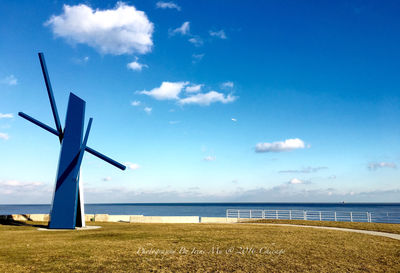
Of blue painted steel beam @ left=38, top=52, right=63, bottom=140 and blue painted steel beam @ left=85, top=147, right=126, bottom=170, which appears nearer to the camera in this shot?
blue painted steel beam @ left=38, top=52, right=63, bottom=140

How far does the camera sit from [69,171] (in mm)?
17750

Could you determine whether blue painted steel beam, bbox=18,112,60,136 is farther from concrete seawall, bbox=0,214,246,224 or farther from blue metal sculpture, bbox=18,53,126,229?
concrete seawall, bbox=0,214,246,224

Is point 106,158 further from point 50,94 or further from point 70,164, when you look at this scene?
point 50,94

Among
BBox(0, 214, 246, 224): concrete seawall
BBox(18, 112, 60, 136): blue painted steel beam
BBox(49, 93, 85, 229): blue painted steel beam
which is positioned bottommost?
BBox(0, 214, 246, 224): concrete seawall

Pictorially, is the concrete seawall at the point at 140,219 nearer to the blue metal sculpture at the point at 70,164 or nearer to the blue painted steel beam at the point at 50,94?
the blue metal sculpture at the point at 70,164

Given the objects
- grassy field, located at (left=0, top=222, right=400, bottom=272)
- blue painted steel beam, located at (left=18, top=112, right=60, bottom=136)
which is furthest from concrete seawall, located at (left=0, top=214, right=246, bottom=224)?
grassy field, located at (left=0, top=222, right=400, bottom=272)

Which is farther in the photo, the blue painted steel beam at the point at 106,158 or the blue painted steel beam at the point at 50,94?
the blue painted steel beam at the point at 106,158

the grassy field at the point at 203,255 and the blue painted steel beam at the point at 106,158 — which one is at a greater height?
the blue painted steel beam at the point at 106,158

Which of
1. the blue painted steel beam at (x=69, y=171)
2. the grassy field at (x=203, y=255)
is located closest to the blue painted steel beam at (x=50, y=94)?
the blue painted steel beam at (x=69, y=171)

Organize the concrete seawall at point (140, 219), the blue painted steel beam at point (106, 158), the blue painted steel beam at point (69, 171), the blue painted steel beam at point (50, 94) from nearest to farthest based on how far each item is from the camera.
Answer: the blue painted steel beam at point (69, 171) → the blue painted steel beam at point (50, 94) → the blue painted steel beam at point (106, 158) → the concrete seawall at point (140, 219)

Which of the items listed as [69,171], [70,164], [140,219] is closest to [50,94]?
[70,164]

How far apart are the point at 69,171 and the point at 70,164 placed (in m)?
0.42

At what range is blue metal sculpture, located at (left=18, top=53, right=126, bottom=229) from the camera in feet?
56.1

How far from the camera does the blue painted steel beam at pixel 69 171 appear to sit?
17078 millimetres
